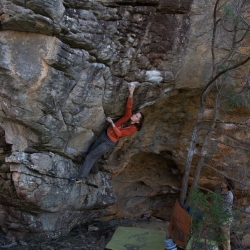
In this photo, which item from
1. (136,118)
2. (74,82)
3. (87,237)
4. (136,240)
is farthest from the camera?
(87,237)

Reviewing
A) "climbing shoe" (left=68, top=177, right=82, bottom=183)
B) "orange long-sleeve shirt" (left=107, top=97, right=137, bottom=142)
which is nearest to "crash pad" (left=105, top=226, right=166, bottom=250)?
"climbing shoe" (left=68, top=177, right=82, bottom=183)

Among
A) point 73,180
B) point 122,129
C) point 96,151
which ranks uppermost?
point 122,129

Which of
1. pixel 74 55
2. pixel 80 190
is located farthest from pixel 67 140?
pixel 74 55

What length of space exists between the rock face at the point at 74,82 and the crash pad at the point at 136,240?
2.33 feet

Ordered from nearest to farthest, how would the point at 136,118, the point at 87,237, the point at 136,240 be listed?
the point at 136,118
the point at 136,240
the point at 87,237

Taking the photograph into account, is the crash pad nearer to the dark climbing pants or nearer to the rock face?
the rock face

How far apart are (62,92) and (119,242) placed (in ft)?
8.82

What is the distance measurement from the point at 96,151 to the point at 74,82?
3.95ft

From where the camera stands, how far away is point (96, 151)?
5039 millimetres

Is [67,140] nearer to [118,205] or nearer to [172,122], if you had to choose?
[172,122]

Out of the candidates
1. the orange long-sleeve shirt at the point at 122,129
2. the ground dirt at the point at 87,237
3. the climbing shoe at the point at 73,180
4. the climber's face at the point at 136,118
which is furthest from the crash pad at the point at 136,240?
the climber's face at the point at 136,118

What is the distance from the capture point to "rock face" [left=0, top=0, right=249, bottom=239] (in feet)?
13.5

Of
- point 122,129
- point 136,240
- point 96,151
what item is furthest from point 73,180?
point 136,240

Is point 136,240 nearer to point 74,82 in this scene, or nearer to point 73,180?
point 73,180
